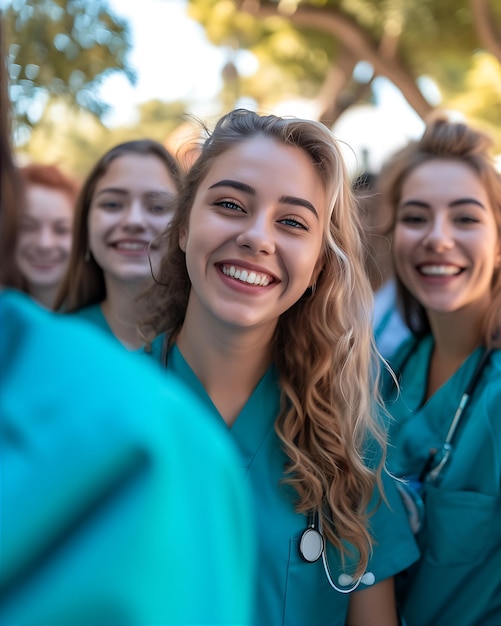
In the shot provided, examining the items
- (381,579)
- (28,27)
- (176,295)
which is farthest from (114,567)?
(28,27)

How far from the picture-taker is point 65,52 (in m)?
3.23

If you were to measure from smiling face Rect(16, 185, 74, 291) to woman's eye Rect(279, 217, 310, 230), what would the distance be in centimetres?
177

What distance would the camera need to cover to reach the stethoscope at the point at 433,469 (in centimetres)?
177

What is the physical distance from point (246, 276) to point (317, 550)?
0.61 metres

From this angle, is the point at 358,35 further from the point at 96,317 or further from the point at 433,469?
the point at 433,469

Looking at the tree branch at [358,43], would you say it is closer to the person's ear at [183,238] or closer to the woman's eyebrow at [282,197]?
the person's ear at [183,238]

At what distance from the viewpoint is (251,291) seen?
1552 mm

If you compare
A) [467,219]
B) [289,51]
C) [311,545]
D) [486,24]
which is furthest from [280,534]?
[289,51]

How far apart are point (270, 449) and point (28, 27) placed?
2.29 metres

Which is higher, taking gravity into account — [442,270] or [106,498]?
[106,498]

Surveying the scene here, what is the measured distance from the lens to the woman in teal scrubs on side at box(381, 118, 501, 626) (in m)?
1.81

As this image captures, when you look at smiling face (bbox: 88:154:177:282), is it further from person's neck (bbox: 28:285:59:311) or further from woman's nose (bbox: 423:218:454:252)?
woman's nose (bbox: 423:218:454:252)

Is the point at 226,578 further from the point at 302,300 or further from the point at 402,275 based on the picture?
the point at 402,275

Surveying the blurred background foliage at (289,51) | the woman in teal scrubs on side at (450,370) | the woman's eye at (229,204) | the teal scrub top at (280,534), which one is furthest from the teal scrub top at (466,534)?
the blurred background foliage at (289,51)
